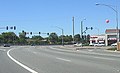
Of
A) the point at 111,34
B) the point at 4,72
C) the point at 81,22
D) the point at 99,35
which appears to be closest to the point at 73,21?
the point at 81,22

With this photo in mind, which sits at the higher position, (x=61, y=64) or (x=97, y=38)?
(x=97, y=38)

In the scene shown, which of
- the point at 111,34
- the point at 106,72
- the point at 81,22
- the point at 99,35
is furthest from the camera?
the point at 99,35

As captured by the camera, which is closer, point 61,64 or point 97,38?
point 61,64

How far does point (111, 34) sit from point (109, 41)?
329 centimetres

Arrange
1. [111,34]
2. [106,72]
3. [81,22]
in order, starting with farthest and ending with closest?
[111,34]
[81,22]
[106,72]

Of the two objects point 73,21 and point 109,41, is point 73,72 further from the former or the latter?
point 109,41

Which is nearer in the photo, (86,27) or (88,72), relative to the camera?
(88,72)

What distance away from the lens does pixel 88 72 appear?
56.1 feet

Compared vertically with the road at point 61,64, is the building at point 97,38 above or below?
above

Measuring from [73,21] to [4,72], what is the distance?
3221 inches

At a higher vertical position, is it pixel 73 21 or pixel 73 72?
pixel 73 21

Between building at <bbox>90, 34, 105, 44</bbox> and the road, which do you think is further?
Answer: building at <bbox>90, 34, 105, 44</bbox>

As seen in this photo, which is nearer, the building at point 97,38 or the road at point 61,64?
the road at point 61,64

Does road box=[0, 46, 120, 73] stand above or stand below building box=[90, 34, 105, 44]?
below
